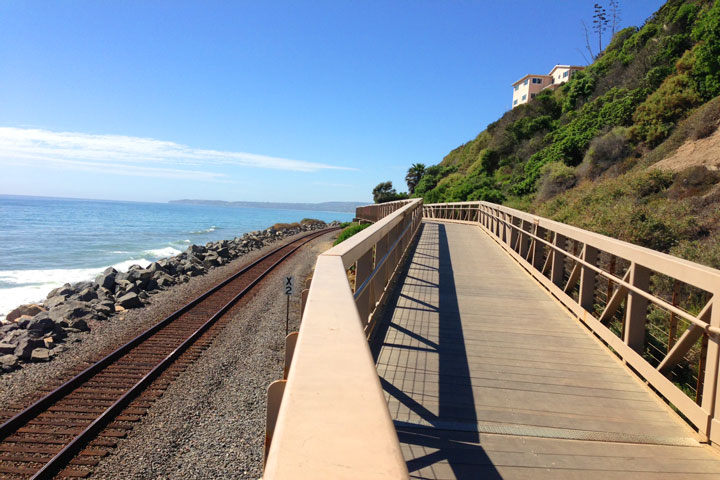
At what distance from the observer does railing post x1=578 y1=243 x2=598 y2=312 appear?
5.73 m

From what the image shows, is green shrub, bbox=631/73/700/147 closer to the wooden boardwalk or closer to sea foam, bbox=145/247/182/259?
the wooden boardwalk

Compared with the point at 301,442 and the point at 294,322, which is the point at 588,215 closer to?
the point at 294,322

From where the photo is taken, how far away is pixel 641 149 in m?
21.8

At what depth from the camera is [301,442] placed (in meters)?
0.94

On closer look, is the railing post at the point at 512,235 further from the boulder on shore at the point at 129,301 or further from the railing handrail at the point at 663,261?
the boulder on shore at the point at 129,301

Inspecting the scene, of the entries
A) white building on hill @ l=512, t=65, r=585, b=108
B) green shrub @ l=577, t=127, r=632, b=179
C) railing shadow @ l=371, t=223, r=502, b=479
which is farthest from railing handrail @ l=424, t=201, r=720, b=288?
white building on hill @ l=512, t=65, r=585, b=108

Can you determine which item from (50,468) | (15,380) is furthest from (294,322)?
(50,468)

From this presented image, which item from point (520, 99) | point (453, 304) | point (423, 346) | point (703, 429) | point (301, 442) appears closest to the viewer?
point (301, 442)

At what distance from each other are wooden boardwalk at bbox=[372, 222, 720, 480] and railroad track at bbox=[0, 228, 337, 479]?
4334 millimetres

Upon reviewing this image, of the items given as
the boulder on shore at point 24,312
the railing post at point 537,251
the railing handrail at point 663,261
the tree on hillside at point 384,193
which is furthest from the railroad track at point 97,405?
the tree on hillside at point 384,193

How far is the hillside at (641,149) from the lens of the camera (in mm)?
11070

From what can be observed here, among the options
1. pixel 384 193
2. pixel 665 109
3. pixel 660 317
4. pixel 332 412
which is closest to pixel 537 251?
pixel 660 317

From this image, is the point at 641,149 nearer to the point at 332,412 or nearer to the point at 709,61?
the point at 709,61

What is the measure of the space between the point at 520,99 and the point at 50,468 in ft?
267
